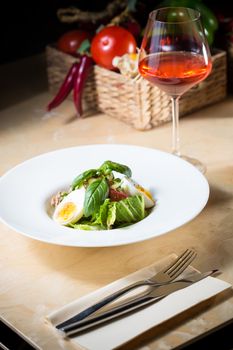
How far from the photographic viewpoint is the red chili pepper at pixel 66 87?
2.02 m

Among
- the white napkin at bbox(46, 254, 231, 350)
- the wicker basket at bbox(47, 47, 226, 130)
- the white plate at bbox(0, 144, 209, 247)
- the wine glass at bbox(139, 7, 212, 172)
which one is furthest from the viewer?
the wicker basket at bbox(47, 47, 226, 130)

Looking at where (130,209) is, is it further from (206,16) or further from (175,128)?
(206,16)

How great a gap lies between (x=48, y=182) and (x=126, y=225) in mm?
237

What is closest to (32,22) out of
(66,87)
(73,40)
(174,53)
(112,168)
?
(73,40)

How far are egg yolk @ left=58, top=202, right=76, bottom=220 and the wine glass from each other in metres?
0.36

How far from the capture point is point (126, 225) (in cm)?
134

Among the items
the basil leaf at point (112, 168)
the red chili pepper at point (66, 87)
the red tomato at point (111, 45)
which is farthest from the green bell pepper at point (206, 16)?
the basil leaf at point (112, 168)

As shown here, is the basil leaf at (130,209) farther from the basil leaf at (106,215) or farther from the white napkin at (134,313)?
the white napkin at (134,313)

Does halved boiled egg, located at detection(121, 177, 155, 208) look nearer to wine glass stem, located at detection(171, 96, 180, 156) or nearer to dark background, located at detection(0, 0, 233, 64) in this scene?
wine glass stem, located at detection(171, 96, 180, 156)

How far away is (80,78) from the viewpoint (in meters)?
2.00

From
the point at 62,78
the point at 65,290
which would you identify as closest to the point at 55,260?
the point at 65,290

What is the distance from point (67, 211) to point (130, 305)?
27cm

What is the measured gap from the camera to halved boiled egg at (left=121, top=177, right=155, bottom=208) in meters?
1.38

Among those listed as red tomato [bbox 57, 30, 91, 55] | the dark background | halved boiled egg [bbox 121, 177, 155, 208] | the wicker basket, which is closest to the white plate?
halved boiled egg [bbox 121, 177, 155, 208]
